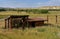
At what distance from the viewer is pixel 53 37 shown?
12164mm

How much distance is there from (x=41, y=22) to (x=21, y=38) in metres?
12.4

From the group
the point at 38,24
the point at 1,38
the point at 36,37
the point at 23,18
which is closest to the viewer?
the point at 1,38

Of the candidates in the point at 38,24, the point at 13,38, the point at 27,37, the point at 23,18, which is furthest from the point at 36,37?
the point at 38,24

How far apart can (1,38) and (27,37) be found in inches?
59.8

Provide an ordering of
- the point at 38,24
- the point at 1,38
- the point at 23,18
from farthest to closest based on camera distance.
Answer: the point at 38,24 → the point at 23,18 → the point at 1,38

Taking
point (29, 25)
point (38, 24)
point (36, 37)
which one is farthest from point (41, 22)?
point (36, 37)

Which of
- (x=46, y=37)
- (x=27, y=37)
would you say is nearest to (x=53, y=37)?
(x=46, y=37)

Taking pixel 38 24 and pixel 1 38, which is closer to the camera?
pixel 1 38

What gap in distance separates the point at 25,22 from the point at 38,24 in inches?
88.5

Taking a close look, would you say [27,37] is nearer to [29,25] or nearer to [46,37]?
[46,37]

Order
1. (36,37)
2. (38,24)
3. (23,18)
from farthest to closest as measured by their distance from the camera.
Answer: (38,24), (23,18), (36,37)

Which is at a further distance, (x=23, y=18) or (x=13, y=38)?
(x=23, y=18)

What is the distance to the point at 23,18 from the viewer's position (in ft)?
71.2

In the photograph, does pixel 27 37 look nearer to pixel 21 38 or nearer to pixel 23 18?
pixel 21 38
